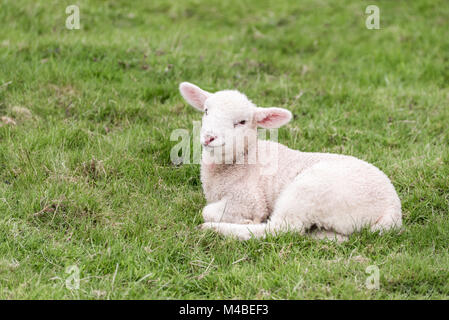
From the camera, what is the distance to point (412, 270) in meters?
3.83

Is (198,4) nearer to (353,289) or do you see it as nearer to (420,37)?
(420,37)

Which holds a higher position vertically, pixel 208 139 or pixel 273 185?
pixel 208 139

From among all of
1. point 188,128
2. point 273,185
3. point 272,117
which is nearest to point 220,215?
point 273,185

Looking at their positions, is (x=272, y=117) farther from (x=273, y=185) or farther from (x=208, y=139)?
(x=208, y=139)

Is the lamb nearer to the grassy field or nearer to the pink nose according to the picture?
the pink nose

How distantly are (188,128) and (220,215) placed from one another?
5.59ft

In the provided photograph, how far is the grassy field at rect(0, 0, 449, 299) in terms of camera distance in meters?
3.83

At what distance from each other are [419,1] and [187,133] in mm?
6393

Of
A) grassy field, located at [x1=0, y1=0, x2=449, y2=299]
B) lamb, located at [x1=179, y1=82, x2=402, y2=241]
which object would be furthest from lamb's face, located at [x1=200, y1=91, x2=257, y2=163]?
grassy field, located at [x1=0, y1=0, x2=449, y2=299]

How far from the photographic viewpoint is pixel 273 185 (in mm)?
4789

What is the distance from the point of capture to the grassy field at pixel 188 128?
3830 mm
